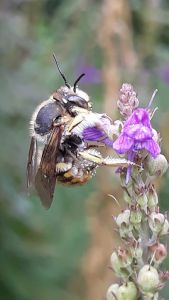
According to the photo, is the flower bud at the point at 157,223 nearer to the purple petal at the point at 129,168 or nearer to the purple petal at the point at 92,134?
the purple petal at the point at 129,168

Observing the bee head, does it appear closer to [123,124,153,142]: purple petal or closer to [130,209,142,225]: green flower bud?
[123,124,153,142]: purple petal

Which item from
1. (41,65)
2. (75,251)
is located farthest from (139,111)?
(41,65)

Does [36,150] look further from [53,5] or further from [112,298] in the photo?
[53,5]

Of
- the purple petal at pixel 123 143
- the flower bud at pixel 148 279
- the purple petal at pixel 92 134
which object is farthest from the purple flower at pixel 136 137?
the flower bud at pixel 148 279

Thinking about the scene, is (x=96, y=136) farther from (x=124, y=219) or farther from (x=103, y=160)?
(x=124, y=219)

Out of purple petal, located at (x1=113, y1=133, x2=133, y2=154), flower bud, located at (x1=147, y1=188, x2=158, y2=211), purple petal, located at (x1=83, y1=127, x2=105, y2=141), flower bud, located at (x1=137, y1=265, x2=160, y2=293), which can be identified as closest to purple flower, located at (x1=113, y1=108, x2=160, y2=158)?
purple petal, located at (x1=113, y1=133, x2=133, y2=154)

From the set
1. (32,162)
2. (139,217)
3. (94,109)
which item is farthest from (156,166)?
(94,109)
